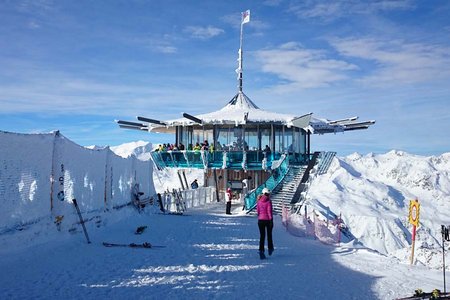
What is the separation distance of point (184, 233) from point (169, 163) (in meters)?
16.4

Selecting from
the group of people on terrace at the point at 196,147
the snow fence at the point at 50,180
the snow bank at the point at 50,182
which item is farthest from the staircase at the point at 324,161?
the snow bank at the point at 50,182

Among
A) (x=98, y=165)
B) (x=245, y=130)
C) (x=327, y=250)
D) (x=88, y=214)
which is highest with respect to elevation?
(x=245, y=130)

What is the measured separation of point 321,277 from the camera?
36.0 ft

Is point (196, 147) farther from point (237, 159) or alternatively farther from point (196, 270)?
point (196, 270)

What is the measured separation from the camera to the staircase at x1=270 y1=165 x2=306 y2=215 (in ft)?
83.0

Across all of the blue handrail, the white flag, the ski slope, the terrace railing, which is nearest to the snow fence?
the ski slope

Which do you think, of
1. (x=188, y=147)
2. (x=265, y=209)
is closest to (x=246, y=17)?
(x=188, y=147)

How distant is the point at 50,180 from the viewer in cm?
1303

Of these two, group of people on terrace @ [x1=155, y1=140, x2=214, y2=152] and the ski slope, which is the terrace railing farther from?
the ski slope

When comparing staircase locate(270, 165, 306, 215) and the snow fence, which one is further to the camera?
staircase locate(270, 165, 306, 215)

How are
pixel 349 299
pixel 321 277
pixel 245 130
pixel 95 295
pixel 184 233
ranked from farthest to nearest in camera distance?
pixel 245 130, pixel 184 233, pixel 321 277, pixel 349 299, pixel 95 295

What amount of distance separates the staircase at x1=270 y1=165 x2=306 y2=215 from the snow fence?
9.68m

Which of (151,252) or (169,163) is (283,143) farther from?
(151,252)

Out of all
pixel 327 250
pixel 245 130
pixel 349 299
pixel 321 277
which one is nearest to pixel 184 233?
pixel 327 250
